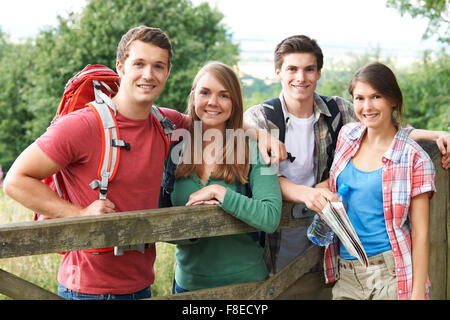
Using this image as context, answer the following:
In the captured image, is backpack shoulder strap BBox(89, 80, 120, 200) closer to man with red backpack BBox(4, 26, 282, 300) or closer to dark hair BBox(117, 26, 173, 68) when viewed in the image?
man with red backpack BBox(4, 26, 282, 300)

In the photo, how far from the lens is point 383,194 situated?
2.39m

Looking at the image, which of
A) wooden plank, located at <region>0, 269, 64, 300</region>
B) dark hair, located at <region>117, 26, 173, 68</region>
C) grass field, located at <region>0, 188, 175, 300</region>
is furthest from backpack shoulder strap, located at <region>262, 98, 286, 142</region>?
grass field, located at <region>0, 188, 175, 300</region>

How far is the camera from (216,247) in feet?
8.26

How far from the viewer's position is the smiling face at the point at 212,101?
2.53 m

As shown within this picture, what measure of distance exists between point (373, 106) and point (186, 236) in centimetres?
114

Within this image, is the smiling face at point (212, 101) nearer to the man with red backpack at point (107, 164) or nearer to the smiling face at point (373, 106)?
the man with red backpack at point (107, 164)

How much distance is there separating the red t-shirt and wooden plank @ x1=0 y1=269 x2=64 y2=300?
0.96 ft

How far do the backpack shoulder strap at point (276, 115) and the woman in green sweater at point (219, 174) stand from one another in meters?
0.46

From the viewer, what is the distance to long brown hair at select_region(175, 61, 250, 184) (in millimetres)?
2484

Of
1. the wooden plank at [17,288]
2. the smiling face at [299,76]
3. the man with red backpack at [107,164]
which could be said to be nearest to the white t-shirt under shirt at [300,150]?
the smiling face at [299,76]

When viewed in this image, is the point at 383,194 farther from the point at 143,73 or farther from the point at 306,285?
the point at 143,73

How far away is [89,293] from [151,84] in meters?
1.05

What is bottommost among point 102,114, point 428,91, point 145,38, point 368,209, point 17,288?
point 17,288

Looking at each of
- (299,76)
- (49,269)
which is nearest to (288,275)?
(299,76)
